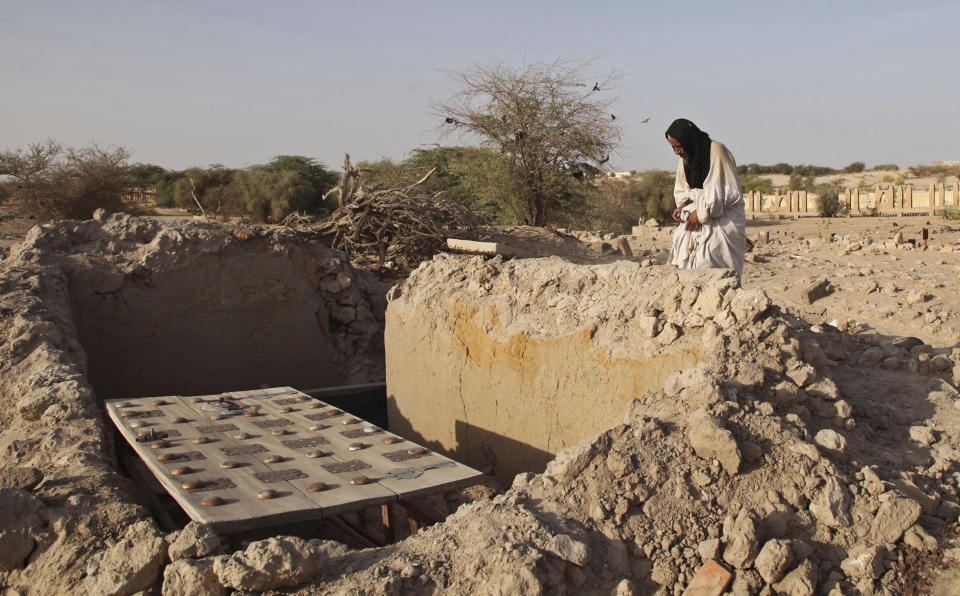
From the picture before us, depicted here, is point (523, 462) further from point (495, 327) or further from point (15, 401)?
point (15, 401)

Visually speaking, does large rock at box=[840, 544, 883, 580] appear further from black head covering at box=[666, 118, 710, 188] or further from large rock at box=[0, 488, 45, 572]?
large rock at box=[0, 488, 45, 572]

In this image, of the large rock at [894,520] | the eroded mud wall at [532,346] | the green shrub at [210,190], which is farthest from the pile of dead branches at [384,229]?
the green shrub at [210,190]

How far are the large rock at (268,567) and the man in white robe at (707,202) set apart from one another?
284 centimetres

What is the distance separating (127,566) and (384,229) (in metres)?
6.58

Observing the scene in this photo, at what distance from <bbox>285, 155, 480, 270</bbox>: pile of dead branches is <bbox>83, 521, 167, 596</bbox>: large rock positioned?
20.5 ft

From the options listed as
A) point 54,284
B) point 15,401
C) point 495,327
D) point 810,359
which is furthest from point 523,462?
point 54,284

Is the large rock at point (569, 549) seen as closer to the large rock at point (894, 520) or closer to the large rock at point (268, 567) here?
the large rock at point (268, 567)

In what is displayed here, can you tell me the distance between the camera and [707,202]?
415 centimetres

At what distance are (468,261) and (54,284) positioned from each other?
113 inches

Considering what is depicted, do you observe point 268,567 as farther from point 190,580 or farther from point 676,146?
point 676,146

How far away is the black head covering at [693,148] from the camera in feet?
13.7

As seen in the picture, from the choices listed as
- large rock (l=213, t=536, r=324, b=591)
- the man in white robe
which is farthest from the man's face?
large rock (l=213, t=536, r=324, b=591)

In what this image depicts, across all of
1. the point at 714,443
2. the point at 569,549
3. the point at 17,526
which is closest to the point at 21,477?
the point at 17,526

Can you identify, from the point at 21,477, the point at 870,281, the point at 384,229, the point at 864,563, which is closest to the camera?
the point at 864,563
